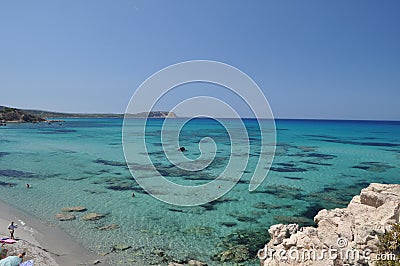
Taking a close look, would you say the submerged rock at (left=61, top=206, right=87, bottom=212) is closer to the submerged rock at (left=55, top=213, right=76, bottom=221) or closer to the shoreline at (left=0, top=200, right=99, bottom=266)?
the submerged rock at (left=55, top=213, right=76, bottom=221)

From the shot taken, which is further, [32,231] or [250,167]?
[250,167]

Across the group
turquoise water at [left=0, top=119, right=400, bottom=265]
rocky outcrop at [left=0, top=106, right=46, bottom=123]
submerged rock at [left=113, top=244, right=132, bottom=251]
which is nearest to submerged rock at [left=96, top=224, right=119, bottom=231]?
turquoise water at [left=0, top=119, right=400, bottom=265]

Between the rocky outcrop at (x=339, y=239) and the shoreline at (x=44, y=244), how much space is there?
679cm

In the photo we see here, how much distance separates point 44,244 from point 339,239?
35.8 feet

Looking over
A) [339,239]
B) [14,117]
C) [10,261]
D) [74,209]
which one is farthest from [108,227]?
[14,117]

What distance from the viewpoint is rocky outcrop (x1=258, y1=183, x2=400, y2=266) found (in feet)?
23.0

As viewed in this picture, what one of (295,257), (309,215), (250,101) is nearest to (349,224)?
(295,257)

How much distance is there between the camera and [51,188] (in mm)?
19359

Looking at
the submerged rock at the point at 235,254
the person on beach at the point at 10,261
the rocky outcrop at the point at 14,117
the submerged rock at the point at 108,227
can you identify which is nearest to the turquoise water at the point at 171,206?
the submerged rock at the point at 235,254

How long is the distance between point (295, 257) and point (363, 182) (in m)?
19.4

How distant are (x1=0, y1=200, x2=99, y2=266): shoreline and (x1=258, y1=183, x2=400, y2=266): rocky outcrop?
679cm

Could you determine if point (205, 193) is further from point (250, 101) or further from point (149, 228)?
point (250, 101)

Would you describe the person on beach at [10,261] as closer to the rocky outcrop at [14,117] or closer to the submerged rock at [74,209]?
the submerged rock at [74,209]

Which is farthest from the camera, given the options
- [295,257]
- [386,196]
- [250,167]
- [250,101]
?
[250,167]
